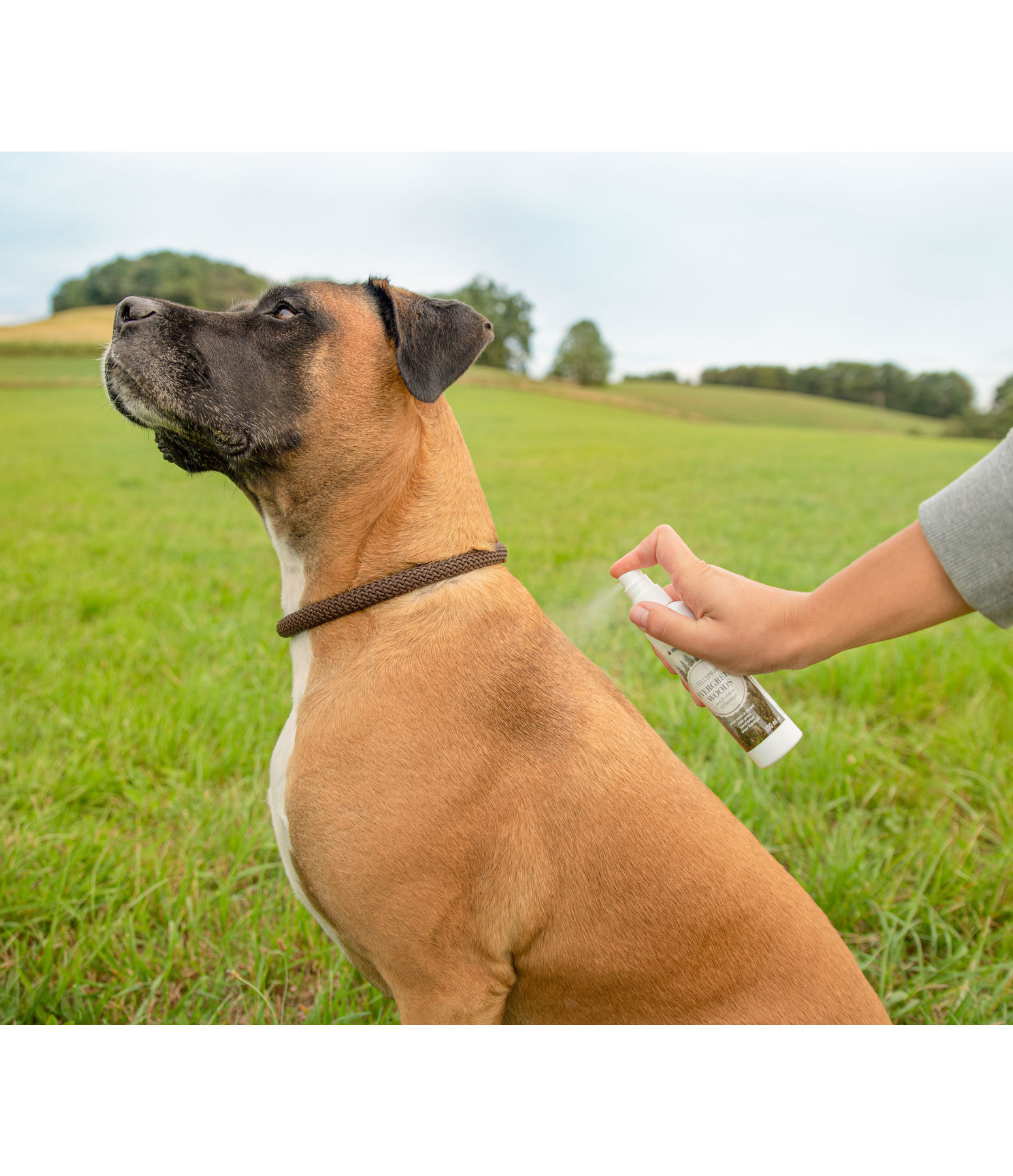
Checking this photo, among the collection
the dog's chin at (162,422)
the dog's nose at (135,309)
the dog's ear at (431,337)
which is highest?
the dog's nose at (135,309)

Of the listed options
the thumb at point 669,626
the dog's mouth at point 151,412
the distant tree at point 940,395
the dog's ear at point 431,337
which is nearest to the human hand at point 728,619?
the thumb at point 669,626

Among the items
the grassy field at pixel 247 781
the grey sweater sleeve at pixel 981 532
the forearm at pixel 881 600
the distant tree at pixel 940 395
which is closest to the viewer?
the grey sweater sleeve at pixel 981 532

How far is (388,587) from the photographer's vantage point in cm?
210

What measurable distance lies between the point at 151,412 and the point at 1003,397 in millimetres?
13668

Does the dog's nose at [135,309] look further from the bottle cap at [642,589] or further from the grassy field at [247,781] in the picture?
the bottle cap at [642,589]

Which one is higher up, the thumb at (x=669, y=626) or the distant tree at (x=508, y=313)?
the distant tree at (x=508, y=313)

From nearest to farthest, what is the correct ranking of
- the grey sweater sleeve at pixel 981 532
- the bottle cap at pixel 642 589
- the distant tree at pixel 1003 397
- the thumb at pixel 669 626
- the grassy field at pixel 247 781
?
the grey sweater sleeve at pixel 981 532 → the thumb at pixel 669 626 → the bottle cap at pixel 642 589 → the grassy field at pixel 247 781 → the distant tree at pixel 1003 397

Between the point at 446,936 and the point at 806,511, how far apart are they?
10.4 m

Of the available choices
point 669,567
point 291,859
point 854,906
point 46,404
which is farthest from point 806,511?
point 46,404

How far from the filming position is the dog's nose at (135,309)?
6.84 feet

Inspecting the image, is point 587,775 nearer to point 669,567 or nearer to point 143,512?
point 669,567

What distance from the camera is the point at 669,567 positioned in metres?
2.03

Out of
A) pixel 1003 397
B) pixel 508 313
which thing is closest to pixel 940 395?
pixel 1003 397

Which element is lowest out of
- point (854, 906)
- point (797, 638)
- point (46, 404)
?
point (854, 906)
